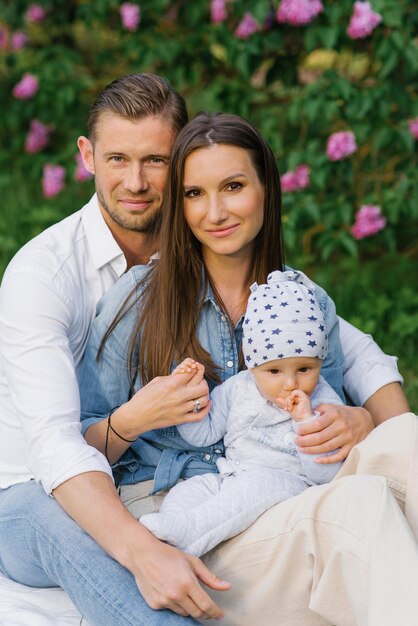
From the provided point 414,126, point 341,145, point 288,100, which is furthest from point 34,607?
point 288,100

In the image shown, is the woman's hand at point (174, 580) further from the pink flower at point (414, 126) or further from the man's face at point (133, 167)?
Answer: the pink flower at point (414, 126)

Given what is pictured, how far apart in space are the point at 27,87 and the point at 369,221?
7.09 feet

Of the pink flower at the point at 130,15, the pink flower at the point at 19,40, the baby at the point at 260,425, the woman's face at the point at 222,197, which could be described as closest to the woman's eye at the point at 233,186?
the woman's face at the point at 222,197

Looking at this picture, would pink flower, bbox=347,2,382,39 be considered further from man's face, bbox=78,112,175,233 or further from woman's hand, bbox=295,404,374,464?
woman's hand, bbox=295,404,374,464

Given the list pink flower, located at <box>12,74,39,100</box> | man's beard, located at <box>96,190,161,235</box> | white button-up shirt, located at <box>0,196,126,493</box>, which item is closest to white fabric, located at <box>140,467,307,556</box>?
white button-up shirt, located at <box>0,196,126,493</box>

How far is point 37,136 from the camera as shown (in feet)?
20.6

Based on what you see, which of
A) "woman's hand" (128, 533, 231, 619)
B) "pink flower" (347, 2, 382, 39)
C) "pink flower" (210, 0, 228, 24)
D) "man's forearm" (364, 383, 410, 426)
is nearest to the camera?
"woman's hand" (128, 533, 231, 619)

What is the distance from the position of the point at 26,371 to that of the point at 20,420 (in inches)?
5.4

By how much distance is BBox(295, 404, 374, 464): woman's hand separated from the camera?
2852 millimetres

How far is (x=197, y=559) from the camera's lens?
2.64m

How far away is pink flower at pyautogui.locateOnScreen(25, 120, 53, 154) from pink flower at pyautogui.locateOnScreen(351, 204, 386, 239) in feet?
7.08

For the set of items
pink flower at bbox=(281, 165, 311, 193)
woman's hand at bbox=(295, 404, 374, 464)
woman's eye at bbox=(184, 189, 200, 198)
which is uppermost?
woman's eye at bbox=(184, 189, 200, 198)

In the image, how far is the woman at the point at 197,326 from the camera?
115 inches

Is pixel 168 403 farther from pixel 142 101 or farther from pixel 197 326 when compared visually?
pixel 142 101
